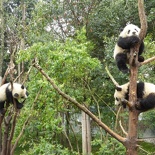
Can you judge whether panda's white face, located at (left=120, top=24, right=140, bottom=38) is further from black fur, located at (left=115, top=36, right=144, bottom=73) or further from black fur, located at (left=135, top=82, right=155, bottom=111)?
black fur, located at (left=135, top=82, right=155, bottom=111)

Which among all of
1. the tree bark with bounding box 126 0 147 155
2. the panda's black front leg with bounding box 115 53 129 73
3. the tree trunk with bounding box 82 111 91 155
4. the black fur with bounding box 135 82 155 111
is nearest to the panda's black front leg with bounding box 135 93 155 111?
the black fur with bounding box 135 82 155 111

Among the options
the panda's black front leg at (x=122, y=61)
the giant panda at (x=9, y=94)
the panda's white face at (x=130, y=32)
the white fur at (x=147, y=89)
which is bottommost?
the white fur at (x=147, y=89)

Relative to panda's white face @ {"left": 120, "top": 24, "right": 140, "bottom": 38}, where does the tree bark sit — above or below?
below

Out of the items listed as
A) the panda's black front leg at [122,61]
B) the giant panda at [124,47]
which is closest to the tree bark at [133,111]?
the giant panda at [124,47]

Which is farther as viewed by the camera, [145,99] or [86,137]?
[86,137]

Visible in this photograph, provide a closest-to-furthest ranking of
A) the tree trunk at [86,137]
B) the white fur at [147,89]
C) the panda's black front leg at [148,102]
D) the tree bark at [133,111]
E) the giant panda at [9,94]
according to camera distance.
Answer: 1. the tree bark at [133,111]
2. the panda's black front leg at [148,102]
3. the white fur at [147,89]
4. the giant panda at [9,94]
5. the tree trunk at [86,137]

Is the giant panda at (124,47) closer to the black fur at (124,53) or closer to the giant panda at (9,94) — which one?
the black fur at (124,53)

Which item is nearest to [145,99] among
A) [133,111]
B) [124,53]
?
[133,111]

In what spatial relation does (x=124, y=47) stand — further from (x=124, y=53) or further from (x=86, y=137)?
(x=86, y=137)

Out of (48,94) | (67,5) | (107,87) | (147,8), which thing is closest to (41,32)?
(67,5)

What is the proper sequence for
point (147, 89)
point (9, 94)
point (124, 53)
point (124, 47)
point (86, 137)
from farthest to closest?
1. point (86, 137)
2. point (9, 94)
3. point (124, 53)
4. point (124, 47)
5. point (147, 89)

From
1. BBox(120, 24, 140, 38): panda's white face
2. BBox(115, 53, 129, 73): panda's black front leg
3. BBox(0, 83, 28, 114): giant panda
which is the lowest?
BBox(0, 83, 28, 114): giant panda

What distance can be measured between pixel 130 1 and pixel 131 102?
4.40 m

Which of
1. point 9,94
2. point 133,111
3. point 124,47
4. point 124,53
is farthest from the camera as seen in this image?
point 9,94
